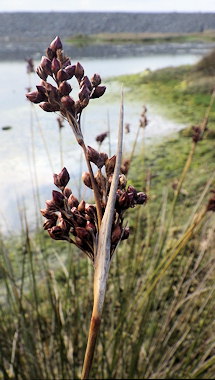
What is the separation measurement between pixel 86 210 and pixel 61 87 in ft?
0.37

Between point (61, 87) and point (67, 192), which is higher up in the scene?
point (61, 87)

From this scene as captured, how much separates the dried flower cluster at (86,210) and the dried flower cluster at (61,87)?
0.14 feet

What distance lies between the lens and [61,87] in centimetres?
38

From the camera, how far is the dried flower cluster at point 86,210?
15.0 inches

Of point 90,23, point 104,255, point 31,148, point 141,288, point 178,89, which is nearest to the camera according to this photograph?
point 104,255

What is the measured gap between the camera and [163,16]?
96.0 ft

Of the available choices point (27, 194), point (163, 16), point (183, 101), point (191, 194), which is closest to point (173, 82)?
point (183, 101)

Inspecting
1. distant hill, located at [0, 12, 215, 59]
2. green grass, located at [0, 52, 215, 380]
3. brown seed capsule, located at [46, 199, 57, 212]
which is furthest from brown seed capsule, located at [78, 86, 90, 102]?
distant hill, located at [0, 12, 215, 59]

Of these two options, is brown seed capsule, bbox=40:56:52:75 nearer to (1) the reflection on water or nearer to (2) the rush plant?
(2) the rush plant

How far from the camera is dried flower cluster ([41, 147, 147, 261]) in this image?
381mm

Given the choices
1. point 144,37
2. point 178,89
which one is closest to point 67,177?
point 178,89

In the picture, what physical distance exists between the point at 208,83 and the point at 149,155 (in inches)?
201

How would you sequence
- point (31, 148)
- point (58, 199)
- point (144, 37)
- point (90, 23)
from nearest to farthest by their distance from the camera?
1. point (58, 199)
2. point (31, 148)
3. point (90, 23)
4. point (144, 37)

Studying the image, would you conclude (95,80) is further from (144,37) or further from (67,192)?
(144,37)
